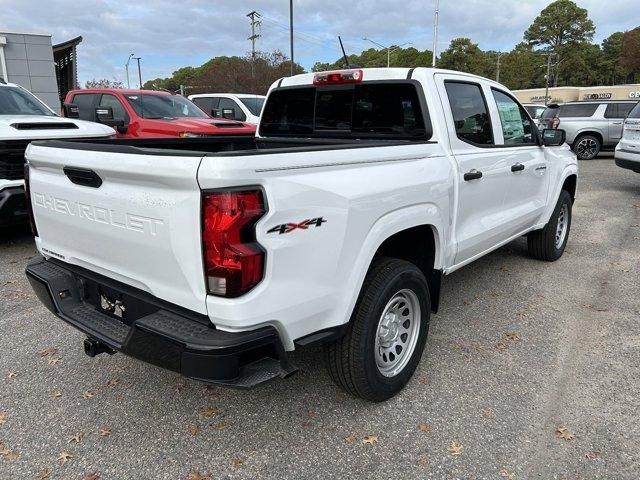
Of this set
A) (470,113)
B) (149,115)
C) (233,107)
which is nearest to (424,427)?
(470,113)

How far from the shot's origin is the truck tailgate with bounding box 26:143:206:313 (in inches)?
81.2

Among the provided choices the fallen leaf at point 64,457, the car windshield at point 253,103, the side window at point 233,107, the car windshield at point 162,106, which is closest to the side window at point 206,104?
the side window at point 233,107

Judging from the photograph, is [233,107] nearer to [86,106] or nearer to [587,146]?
[86,106]

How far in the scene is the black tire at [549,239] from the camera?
17.8 feet

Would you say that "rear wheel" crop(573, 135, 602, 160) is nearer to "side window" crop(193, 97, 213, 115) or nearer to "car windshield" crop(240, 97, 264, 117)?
"car windshield" crop(240, 97, 264, 117)

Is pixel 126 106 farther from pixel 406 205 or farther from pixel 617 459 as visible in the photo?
pixel 617 459

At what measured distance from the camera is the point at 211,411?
2965mm

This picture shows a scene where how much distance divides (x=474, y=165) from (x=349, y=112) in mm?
1015

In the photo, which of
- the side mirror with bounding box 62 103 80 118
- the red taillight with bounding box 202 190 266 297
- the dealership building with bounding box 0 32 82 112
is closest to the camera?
the red taillight with bounding box 202 190 266 297

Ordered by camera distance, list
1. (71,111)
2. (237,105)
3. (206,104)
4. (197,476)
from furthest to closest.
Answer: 1. (206,104)
2. (237,105)
3. (71,111)
4. (197,476)

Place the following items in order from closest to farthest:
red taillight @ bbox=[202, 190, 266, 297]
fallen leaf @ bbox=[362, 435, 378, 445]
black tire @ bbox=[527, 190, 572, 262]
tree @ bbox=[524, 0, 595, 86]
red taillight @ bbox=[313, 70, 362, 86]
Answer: red taillight @ bbox=[202, 190, 266, 297] < fallen leaf @ bbox=[362, 435, 378, 445] < red taillight @ bbox=[313, 70, 362, 86] < black tire @ bbox=[527, 190, 572, 262] < tree @ bbox=[524, 0, 595, 86]

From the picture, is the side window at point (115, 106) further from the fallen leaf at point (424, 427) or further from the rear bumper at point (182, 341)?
the fallen leaf at point (424, 427)

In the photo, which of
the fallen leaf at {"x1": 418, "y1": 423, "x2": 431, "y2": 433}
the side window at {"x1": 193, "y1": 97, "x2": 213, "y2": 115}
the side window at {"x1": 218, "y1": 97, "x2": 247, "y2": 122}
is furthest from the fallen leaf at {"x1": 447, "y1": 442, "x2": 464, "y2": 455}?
the side window at {"x1": 193, "y1": 97, "x2": 213, "y2": 115}

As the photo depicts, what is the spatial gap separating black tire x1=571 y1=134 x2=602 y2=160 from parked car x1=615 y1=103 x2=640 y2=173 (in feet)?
19.9
